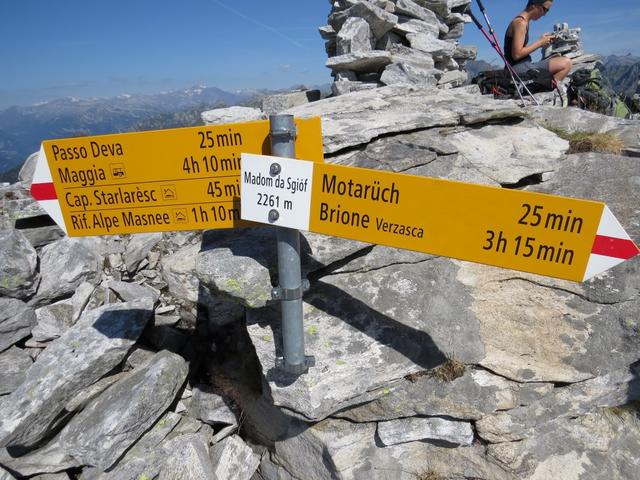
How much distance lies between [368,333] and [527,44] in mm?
9127

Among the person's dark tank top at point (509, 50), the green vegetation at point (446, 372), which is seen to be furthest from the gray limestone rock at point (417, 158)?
the person's dark tank top at point (509, 50)

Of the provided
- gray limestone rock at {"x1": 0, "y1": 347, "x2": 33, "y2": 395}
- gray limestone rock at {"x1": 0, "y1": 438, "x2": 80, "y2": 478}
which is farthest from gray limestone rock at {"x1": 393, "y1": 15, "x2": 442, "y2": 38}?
gray limestone rock at {"x1": 0, "y1": 438, "x2": 80, "y2": 478}

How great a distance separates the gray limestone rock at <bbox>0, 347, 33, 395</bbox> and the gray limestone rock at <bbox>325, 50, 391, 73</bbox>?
29.4 feet

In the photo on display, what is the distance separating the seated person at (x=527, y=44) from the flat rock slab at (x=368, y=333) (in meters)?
7.48

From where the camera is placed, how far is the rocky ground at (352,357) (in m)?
3.33

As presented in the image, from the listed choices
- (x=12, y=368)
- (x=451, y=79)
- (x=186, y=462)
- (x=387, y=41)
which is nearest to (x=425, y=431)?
(x=186, y=462)

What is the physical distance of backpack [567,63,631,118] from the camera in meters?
9.50

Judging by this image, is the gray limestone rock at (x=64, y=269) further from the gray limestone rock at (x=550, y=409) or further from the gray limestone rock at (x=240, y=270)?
the gray limestone rock at (x=550, y=409)

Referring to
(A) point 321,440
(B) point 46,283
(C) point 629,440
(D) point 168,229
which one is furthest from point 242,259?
(C) point 629,440

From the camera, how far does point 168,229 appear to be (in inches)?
125

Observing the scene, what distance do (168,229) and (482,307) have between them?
10.2ft

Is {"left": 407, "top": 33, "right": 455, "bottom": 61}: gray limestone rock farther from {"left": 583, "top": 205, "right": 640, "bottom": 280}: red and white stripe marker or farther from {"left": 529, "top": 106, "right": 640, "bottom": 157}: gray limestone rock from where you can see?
{"left": 583, "top": 205, "right": 640, "bottom": 280}: red and white stripe marker

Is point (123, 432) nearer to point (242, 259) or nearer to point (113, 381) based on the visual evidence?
point (113, 381)

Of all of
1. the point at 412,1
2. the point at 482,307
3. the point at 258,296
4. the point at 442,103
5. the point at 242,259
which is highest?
the point at 412,1
